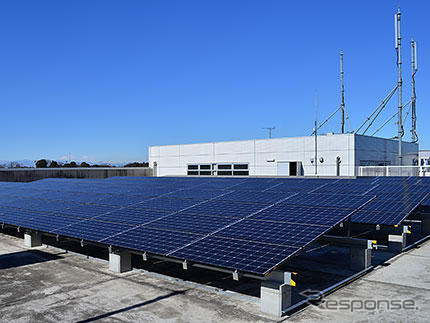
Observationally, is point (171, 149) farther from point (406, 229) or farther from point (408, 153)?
point (406, 229)

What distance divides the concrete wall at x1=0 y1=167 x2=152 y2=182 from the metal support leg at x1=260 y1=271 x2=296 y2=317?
42251mm

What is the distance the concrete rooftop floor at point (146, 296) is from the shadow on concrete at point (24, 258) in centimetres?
17

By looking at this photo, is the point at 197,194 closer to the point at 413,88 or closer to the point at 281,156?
the point at 281,156

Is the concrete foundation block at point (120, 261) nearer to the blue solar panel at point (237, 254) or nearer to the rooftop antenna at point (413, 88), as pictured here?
the blue solar panel at point (237, 254)

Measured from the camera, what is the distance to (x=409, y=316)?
33.9 ft

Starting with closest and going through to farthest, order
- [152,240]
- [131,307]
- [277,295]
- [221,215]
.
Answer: [277,295] → [131,307] → [152,240] → [221,215]

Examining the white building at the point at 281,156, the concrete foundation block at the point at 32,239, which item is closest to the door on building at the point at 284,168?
the white building at the point at 281,156

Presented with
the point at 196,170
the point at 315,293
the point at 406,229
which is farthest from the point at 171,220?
the point at 196,170

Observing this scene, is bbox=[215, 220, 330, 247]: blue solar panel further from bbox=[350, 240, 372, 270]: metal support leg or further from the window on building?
the window on building

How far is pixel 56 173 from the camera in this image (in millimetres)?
47812

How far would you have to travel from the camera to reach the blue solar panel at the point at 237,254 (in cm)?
992

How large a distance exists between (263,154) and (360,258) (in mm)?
32263

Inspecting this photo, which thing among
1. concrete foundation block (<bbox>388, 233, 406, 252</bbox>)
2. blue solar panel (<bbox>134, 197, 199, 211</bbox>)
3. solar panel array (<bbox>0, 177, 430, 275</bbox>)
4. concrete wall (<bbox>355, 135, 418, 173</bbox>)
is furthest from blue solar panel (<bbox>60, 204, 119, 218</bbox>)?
concrete wall (<bbox>355, 135, 418, 173</bbox>)

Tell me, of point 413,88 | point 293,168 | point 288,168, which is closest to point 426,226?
point 293,168
